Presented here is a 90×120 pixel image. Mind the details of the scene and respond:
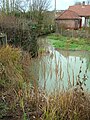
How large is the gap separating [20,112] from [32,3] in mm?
21213

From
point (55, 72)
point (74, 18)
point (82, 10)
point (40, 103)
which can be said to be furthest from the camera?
point (82, 10)

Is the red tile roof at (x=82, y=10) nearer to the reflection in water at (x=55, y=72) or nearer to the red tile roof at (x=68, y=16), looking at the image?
A: the red tile roof at (x=68, y=16)

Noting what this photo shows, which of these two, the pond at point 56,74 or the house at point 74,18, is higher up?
the house at point 74,18

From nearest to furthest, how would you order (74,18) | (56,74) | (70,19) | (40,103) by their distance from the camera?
(40,103) < (56,74) < (74,18) < (70,19)

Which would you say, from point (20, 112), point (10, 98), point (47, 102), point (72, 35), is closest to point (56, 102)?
point (47, 102)

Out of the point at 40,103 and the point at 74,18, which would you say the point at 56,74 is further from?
the point at 74,18

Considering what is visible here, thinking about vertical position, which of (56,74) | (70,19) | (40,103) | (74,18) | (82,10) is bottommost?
(40,103)

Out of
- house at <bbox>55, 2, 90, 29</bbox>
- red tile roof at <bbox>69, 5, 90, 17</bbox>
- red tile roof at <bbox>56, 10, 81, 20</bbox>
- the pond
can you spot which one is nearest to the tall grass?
the pond

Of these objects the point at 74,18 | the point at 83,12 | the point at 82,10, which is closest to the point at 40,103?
the point at 74,18

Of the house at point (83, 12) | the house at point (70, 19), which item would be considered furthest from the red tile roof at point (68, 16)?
the house at point (83, 12)

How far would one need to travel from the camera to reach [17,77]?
13.8 ft

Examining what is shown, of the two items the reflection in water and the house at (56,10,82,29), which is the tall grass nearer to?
the reflection in water

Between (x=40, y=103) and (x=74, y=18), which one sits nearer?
(x=40, y=103)

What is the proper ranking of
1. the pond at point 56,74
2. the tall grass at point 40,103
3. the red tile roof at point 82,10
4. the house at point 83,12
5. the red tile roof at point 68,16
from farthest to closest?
the red tile roof at point 82,10
the house at point 83,12
the red tile roof at point 68,16
the pond at point 56,74
the tall grass at point 40,103
